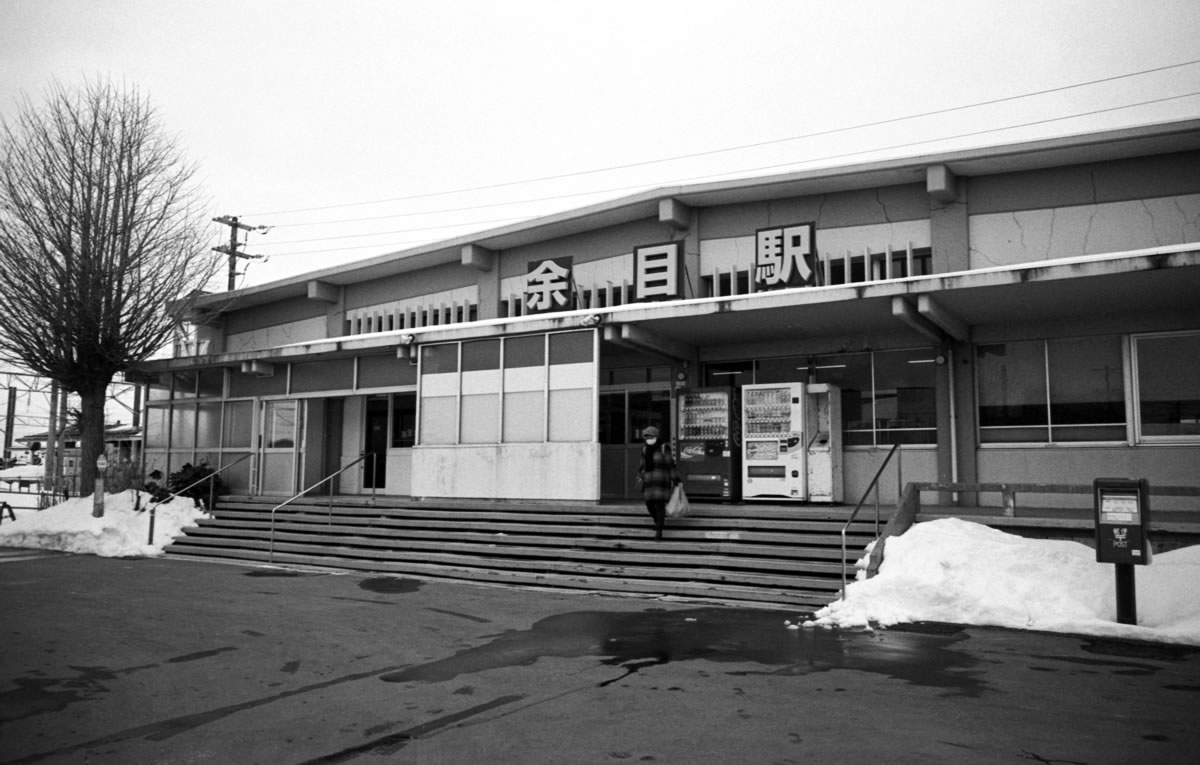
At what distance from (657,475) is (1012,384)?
19.1 ft

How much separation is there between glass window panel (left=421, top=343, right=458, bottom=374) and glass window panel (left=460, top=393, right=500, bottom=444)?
751 mm

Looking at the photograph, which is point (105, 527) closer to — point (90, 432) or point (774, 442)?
point (90, 432)

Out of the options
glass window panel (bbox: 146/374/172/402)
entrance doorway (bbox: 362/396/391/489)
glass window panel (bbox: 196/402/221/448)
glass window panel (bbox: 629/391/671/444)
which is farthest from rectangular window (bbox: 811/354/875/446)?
glass window panel (bbox: 146/374/172/402)

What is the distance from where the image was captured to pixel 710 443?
1503 centimetres

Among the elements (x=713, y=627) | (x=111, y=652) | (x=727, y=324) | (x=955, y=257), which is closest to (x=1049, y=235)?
(x=955, y=257)

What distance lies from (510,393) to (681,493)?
14.7 ft

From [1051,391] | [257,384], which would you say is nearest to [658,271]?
[1051,391]

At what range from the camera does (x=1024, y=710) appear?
19.2 feet

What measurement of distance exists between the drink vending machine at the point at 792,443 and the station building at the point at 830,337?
49 millimetres

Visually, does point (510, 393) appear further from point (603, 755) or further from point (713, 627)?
point (603, 755)

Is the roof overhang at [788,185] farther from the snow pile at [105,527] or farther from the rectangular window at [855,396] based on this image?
the snow pile at [105,527]

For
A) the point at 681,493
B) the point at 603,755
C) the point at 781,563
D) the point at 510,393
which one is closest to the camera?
the point at 603,755

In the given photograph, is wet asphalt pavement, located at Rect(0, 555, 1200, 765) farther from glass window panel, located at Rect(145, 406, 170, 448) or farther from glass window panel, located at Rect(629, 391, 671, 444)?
glass window panel, located at Rect(145, 406, 170, 448)

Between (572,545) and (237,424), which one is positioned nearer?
(572,545)
